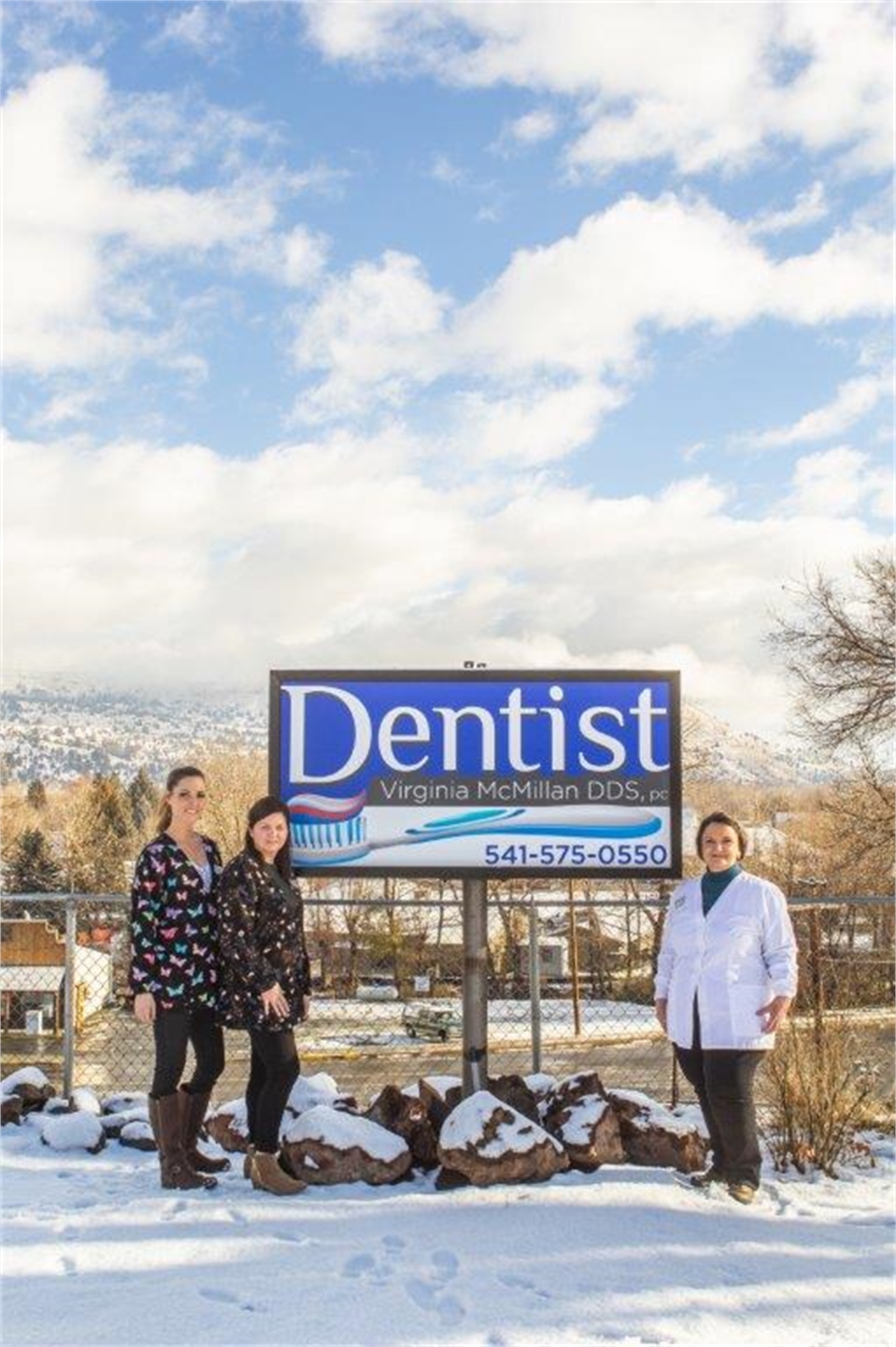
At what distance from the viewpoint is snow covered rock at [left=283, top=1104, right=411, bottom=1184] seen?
4.52 meters

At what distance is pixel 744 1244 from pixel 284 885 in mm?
2130

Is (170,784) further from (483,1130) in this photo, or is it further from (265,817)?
(483,1130)

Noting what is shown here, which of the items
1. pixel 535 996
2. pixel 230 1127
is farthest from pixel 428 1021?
pixel 230 1127

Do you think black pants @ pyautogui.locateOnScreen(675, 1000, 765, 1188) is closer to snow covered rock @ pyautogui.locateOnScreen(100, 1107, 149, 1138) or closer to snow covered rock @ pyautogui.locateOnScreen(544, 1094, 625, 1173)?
snow covered rock @ pyautogui.locateOnScreen(544, 1094, 625, 1173)

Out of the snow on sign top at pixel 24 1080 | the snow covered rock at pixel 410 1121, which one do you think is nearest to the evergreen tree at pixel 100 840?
the snow on sign top at pixel 24 1080

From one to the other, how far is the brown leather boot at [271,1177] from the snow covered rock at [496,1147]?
1.98 feet

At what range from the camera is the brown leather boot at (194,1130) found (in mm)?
4488

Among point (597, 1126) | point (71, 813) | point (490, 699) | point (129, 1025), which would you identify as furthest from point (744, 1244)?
point (71, 813)

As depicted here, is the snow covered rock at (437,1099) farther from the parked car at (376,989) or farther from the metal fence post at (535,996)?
the parked car at (376,989)

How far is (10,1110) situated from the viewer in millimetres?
5508

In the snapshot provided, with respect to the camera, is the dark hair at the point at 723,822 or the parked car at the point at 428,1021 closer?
the dark hair at the point at 723,822

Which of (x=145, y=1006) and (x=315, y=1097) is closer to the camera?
(x=145, y=1006)

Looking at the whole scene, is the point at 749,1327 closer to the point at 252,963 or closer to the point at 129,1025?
the point at 252,963

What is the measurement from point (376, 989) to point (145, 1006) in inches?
1106
